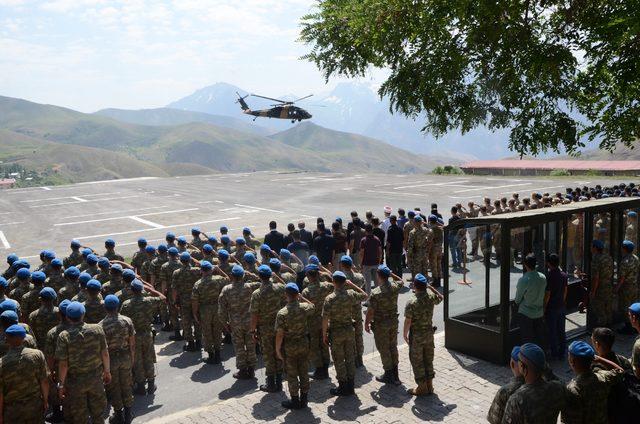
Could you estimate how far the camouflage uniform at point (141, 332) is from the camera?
8.98m

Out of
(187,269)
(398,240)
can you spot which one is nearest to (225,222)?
(398,240)

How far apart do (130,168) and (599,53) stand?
17354 cm

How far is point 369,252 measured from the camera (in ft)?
44.2

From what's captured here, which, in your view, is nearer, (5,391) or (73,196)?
(5,391)

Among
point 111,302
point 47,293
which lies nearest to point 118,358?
point 111,302

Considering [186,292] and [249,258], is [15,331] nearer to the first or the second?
[186,292]

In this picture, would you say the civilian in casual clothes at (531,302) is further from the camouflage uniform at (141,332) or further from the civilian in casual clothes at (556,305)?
the camouflage uniform at (141,332)

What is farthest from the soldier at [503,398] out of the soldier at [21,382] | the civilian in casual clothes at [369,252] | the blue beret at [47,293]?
the civilian in casual clothes at [369,252]

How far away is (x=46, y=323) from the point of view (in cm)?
862

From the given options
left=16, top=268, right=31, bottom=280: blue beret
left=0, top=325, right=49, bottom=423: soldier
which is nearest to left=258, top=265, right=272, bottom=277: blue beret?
left=0, top=325, right=49, bottom=423: soldier

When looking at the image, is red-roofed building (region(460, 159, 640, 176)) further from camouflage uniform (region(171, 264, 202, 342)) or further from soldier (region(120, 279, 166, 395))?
soldier (region(120, 279, 166, 395))

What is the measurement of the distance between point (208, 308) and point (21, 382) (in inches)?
154

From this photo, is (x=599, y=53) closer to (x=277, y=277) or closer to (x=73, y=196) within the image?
(x=277, y=277)

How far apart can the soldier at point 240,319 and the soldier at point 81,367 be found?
101 inches
